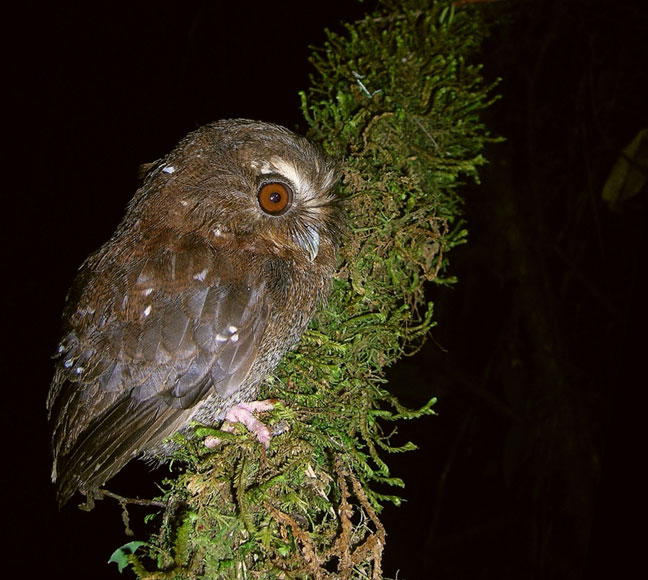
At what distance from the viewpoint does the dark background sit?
2.85 metres

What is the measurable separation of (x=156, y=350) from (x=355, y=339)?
61 centimetres

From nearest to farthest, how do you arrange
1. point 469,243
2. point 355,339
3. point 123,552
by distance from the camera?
point 123,552 → point 355,339 → point 469,243

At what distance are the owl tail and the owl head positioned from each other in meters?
0.55

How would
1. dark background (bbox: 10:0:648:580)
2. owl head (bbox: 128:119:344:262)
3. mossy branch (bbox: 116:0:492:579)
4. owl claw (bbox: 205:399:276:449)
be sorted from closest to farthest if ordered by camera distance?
mossy branch (bbox: 116:0:492:579)
owl claw (bbox: 205:399:276:449)
owl head (bbox: 128:119:344:262)
dark background (bbox: 10:0:648:580)

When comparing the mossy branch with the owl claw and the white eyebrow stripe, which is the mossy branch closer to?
the owl claw

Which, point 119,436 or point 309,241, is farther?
point 309,241

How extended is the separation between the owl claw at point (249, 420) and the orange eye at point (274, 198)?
0.63 meters

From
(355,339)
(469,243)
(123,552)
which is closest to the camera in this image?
(123,552)

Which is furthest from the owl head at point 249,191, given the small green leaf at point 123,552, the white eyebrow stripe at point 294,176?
the small green leaf at point 123,552

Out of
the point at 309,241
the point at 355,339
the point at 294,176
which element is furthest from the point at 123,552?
the point at 294,176

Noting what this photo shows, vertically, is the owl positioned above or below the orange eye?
below

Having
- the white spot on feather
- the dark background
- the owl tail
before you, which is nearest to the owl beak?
the white spot on feather

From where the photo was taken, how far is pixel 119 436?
4.64 feet

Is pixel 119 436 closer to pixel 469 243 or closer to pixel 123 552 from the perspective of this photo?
pixel 123 552
